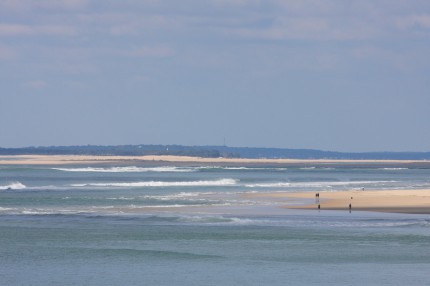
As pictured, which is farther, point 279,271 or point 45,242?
point 45,242

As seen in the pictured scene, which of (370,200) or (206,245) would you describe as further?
(370,200)

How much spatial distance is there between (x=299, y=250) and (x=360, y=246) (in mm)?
2107

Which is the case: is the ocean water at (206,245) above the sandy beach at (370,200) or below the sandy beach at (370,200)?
below

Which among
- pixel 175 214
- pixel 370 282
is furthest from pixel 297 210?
pixel 370 282

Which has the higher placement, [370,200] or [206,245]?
[370,200]

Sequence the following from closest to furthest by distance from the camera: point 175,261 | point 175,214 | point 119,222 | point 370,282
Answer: point 370,282
point 175,261
point 119,222
point 175,214

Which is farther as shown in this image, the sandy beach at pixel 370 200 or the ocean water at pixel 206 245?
the sandy beach at pixel 370 200

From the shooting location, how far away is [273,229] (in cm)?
4791

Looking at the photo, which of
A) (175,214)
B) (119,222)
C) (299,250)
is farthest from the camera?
(175,214)

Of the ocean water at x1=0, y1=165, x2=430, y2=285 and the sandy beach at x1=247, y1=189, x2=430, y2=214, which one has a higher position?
the sandy beach at x1=247, y1=189, x2=430, y2=214

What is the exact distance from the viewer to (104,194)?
76.4 meters

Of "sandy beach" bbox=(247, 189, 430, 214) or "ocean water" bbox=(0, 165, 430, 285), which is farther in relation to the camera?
"sandy beach" bbox=(247, 189, 430, 214)

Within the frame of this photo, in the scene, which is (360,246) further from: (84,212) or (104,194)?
(104,194)

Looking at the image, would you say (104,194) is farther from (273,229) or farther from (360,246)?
(360,246)
